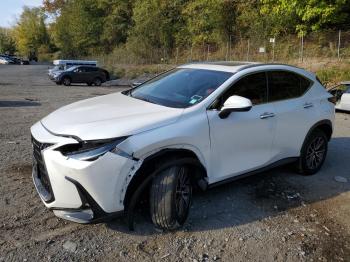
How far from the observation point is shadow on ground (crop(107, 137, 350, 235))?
4.36 meters

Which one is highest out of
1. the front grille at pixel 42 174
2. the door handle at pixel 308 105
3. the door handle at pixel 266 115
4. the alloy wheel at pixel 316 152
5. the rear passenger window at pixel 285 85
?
the rear passenger window at pixel 285 85

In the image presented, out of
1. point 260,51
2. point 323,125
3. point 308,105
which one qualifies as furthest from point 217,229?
point 260,51

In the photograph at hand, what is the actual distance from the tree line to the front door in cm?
2344

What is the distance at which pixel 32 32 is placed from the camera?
91.9m

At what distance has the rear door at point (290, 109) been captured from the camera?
17.1 ft

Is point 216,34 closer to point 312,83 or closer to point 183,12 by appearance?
point 183,12

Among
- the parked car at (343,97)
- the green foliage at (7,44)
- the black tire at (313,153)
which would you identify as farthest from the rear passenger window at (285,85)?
the green foliage at (7,44)

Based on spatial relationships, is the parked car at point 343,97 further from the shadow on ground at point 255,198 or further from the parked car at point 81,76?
the parked car at point 81,76

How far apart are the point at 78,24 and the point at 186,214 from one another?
65835 mm

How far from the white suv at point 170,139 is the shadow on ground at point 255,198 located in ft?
1.11

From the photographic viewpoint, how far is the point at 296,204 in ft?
16.5

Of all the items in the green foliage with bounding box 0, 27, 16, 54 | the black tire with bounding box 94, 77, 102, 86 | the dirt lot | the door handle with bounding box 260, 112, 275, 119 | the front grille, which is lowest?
the black tire with bounding box 94, 77, 102, 86

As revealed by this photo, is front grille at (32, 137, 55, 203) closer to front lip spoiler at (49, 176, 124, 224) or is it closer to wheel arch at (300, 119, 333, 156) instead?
front lip spoiler at (49, 176, 124, 224)

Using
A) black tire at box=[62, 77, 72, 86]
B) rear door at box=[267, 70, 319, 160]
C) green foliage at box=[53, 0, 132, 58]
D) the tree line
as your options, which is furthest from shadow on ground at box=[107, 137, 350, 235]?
green foliage at box=[53, 0, 132, 58]
